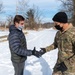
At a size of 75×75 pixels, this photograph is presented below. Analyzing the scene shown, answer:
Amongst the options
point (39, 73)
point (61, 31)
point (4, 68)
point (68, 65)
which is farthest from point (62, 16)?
point (4, 68)

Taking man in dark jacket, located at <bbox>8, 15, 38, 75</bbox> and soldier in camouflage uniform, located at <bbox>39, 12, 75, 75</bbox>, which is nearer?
soldier in camouflage uniform, located at <bbox>39, 12, 75, 75</bbox>

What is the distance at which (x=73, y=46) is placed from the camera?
5.00 metres

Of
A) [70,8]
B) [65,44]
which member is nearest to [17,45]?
[65,44]

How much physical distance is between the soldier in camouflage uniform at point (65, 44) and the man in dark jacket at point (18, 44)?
28.0 inches

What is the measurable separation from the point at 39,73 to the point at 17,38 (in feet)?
11.2

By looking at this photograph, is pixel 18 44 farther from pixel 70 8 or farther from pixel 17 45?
pixel 70 8

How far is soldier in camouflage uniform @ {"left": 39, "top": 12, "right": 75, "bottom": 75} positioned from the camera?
4.98 m

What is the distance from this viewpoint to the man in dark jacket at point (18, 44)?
544 cm

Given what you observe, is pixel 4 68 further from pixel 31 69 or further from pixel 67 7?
pixel 67 7

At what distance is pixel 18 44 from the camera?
5.43m

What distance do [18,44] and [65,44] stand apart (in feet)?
3.10

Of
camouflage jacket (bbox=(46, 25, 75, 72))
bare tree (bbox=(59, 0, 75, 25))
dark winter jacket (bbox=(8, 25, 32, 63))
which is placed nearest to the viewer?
camouflage jacket (bbox=(46, 25, 75, 72))

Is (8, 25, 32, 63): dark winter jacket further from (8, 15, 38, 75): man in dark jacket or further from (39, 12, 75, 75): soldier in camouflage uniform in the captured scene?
(39, 12, 75, 75): soldier in camouflage uniform

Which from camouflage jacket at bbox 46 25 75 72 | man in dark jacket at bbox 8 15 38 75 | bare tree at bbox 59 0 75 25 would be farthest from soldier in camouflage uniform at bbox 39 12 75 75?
bare tree at bbox 59 0 75 25
